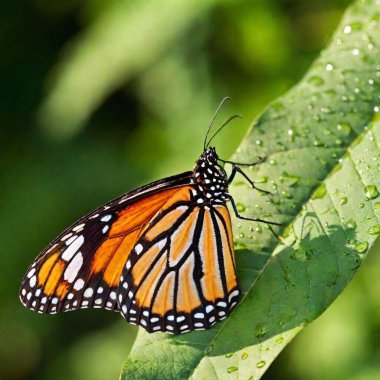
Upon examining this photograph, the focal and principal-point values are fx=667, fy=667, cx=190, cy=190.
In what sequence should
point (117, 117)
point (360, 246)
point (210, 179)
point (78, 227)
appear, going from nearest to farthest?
point (360, 246) → point (78, 227) → point (210, 179) → point (117, 117)

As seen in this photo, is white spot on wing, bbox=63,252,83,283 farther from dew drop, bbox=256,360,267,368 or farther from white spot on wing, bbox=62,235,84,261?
dew drop, bbox=256,360,267,368

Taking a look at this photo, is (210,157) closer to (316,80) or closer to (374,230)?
(316,80)

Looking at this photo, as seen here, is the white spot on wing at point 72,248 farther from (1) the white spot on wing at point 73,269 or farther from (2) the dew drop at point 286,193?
(2) the dew drop at point 286,193

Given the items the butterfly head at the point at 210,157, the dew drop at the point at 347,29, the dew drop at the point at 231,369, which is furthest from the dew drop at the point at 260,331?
the dew drop at the point at 347,29

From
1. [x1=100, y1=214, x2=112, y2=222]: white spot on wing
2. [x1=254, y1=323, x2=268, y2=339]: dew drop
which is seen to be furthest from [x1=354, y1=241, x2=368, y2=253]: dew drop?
[x1=100, y1=214, x2=112, y2=222]: white spot on wing

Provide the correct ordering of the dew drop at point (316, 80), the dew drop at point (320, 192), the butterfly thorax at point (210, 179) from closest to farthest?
1. the dew drop at point (320, 192)
2. the dew drop at point (316, 80)
3. the butterfly thorax at point (210, 179)

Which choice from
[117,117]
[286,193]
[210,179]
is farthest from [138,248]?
[117,117]

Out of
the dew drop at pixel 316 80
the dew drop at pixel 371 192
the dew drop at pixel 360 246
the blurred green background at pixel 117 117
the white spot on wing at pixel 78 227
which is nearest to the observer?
the dew drop at pixel 360 246
